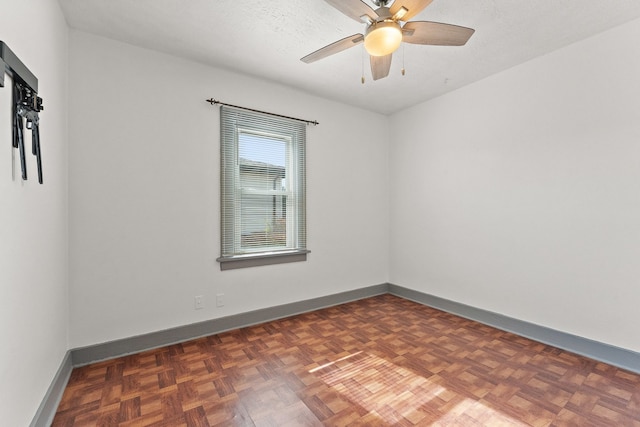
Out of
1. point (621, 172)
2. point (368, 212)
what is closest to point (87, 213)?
point (368, 212)

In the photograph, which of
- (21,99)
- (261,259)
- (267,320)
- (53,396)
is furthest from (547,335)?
(21,99)

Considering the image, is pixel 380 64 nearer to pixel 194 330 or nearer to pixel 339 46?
pixel 339 46

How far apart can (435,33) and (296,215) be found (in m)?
2.29

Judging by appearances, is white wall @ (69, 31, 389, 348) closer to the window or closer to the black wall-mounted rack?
the window

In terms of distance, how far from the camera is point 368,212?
13.5 ft

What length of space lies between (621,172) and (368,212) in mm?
2522

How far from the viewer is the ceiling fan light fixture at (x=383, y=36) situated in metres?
Answer: 1.65

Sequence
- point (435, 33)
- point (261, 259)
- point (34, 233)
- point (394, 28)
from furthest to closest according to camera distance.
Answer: point (261, 259)
point (435, 33)
point (394, 28)
point (34, 233)

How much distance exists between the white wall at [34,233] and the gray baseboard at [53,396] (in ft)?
0.14

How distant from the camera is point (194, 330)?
8.99 ft

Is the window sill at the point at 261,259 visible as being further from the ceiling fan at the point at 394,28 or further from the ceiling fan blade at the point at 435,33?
the ceiling fan blade at the point at 435,33

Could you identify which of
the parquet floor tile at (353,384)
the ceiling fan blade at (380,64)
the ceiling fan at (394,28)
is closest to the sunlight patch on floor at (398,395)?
the parquet floor tile at (353,384)

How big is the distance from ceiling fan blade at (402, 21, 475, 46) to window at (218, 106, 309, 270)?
181 cm

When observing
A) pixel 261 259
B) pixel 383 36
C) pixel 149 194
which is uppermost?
pixel 383 36
